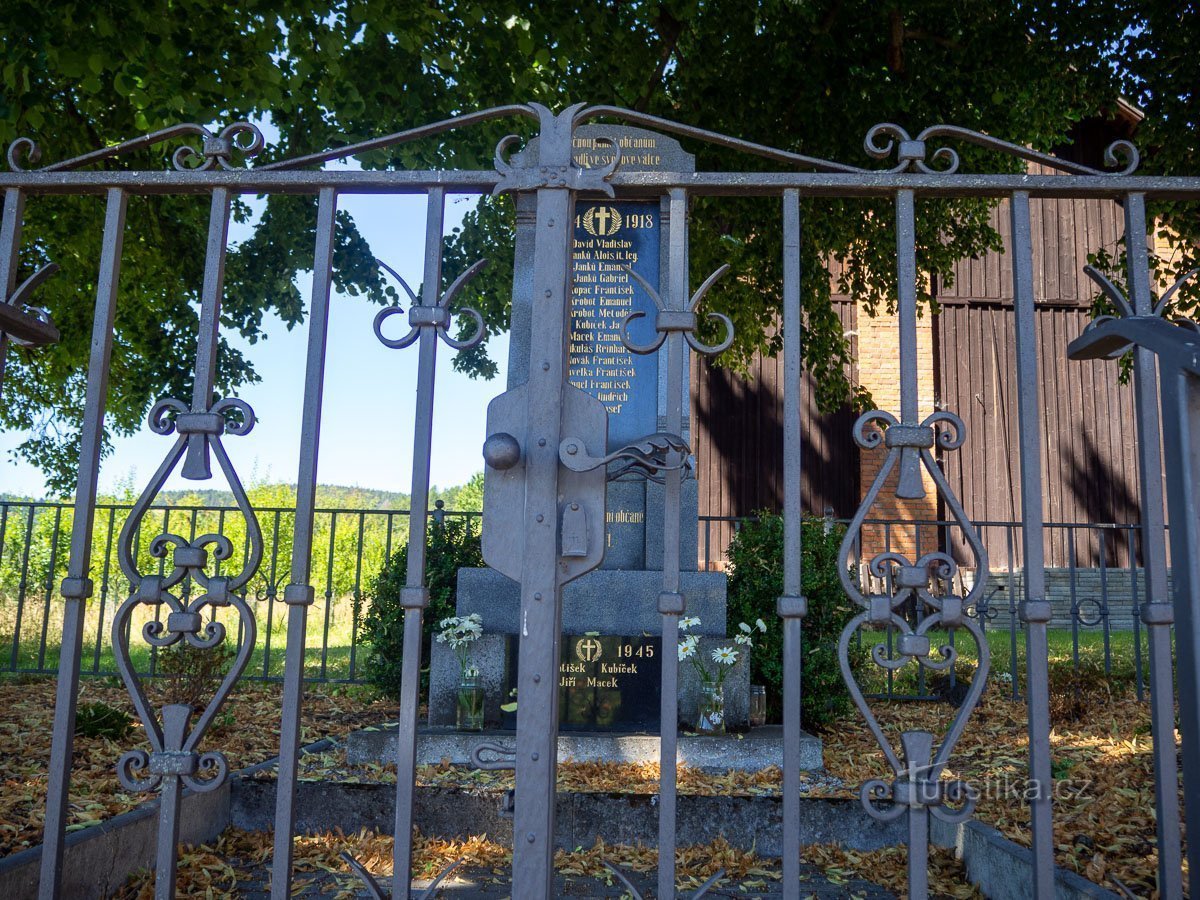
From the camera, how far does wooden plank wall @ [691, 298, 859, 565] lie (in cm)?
1402

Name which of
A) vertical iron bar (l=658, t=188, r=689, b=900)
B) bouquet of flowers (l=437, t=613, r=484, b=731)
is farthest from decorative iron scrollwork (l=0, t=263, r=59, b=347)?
bouquet of flowers (l=437, t=613, r=484, b=731)

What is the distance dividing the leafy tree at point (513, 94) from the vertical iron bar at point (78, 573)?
12.8 ft

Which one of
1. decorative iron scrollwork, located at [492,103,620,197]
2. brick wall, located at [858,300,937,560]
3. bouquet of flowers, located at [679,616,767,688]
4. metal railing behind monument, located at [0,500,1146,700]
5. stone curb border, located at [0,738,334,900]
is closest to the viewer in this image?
decorative iron scrollwork, located at [492,103,620,197]

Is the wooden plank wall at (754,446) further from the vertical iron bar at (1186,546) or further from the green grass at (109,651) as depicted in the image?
the vertical iron bar at (1186,546)

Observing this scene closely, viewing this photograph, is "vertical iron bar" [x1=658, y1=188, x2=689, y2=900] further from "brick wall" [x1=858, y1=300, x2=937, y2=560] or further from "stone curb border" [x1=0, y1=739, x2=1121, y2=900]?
"brick wall" [x1=858, y1=300, x2=937, y2=560]

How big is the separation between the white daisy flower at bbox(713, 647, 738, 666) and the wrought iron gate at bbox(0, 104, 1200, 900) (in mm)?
3006

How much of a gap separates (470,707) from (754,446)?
993 centimetres

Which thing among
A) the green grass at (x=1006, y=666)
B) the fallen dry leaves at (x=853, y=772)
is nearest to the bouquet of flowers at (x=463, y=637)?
the fallen dry leaves at (x=853, y=772)

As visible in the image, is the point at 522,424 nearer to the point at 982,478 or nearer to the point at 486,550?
the point at 486,550

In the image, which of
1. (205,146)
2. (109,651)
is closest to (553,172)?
(205,146)

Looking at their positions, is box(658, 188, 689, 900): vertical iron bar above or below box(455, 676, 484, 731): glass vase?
above

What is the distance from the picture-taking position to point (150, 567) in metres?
11.0

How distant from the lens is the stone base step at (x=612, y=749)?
454cm

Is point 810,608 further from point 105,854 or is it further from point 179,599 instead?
point 179,599
